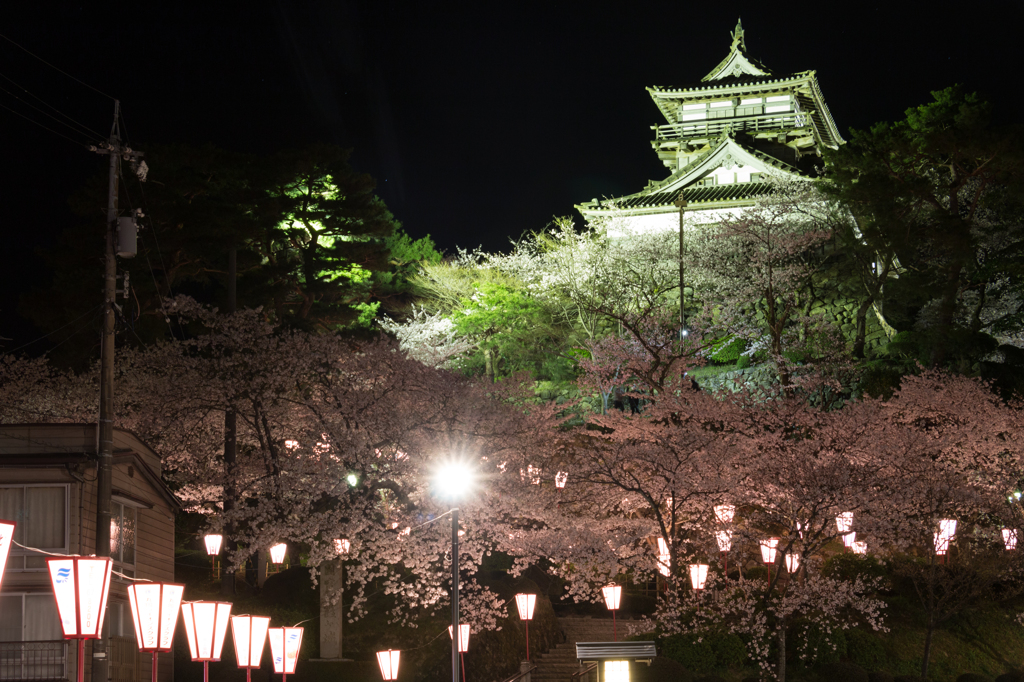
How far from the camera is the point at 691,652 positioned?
20.5 metres

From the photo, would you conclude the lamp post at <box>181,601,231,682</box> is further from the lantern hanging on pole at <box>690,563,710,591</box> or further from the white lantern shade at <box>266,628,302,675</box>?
the lantern hanging on pole at <box>690,563,710,591</box>

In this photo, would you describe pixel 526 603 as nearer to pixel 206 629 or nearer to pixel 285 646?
pixel 285 646

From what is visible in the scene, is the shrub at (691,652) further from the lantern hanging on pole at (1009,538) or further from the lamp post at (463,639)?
the lantern hanging on pole at (1009,538)

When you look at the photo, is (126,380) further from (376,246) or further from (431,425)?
(376,246)

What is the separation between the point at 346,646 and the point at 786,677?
10.3 m

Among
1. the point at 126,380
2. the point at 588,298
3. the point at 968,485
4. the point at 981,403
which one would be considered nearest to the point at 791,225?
the point at 588,298

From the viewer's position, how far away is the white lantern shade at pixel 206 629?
12.8 m

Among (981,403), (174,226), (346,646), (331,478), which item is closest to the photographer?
(331,478)

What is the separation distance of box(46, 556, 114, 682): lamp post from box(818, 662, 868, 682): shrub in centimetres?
1615

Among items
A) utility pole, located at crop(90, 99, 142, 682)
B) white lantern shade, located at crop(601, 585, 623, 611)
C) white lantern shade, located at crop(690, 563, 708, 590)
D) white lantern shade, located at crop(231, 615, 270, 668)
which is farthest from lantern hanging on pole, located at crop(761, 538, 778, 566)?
utility pole, located at crop(90, 99, 142, 682)

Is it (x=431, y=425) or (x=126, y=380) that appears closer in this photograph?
(x=431, y=425)

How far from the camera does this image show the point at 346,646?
21.6 m

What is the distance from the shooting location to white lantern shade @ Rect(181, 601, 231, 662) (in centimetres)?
1278

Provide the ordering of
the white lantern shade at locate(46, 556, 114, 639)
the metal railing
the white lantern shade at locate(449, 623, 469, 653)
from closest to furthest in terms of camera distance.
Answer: the white lantern shade at locate(46, 556, 114, 639) < the metal railing < the white lantern shade at locate(449, 623, 469, 653)
